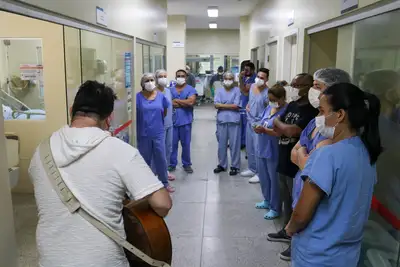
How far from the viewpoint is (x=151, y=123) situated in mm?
4328

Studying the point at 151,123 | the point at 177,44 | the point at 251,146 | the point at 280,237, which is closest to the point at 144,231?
the point at 280,237

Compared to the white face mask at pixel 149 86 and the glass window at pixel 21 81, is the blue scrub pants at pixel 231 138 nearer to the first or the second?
the white face mask at pixel 149 86

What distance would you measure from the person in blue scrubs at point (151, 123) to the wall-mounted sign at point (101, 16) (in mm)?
1042

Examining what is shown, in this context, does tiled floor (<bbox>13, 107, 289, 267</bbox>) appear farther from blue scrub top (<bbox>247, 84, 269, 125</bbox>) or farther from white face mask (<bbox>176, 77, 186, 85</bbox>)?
white face mask (<bbox>176, 77, 186, 85</bbox>)

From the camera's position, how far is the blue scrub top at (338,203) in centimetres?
152

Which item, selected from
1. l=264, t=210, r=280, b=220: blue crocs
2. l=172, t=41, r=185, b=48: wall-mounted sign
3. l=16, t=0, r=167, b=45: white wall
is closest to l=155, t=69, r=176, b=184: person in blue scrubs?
l=16, t=0, r=167, b=45: white wall

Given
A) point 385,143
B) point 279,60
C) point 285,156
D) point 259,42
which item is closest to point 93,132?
point 385,143

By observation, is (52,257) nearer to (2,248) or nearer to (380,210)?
(2,248)

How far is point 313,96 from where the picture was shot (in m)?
2.46

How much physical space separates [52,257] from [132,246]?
0.29m

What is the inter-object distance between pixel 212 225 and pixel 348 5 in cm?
228

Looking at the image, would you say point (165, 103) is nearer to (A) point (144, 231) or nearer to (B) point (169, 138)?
(B) point (169, 138)

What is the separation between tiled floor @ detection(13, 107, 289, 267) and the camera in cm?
306

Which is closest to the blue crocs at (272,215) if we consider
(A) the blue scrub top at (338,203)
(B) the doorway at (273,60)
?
(A) the blue scrub top at (338,203)
